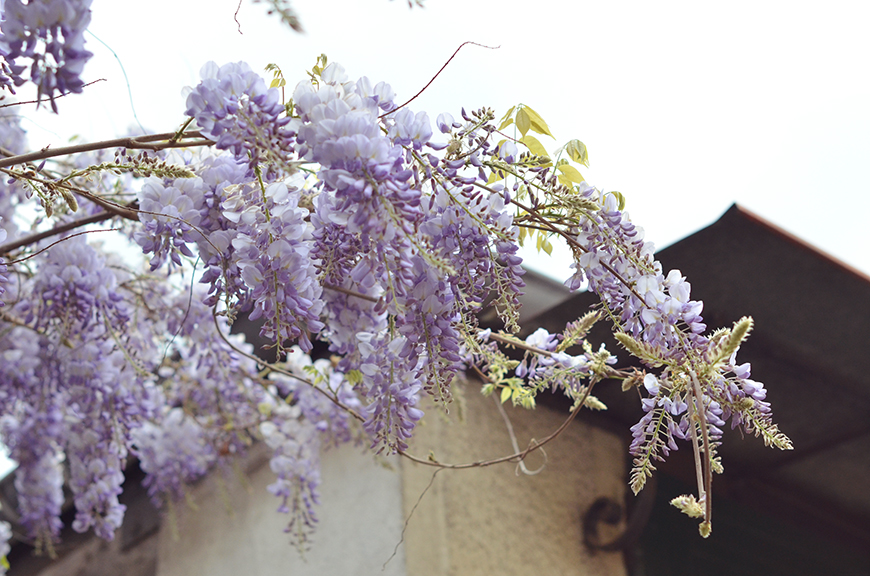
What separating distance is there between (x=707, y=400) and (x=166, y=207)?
27.6 inches

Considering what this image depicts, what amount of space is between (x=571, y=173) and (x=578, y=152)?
29 millimetres

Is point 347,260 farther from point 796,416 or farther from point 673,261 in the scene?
point 796,416

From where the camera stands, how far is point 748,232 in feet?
5.81

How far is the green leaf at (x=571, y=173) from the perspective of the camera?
0.89 m

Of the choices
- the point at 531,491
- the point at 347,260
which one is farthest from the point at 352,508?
the point at 347,260

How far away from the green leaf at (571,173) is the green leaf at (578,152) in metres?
0.01

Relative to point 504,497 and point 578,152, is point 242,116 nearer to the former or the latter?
point 578,152

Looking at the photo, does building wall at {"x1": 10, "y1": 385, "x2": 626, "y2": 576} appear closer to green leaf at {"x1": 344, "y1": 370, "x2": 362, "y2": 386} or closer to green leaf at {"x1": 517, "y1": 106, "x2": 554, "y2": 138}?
green leaf at {"x1": 344, "y1": 370, "x2": 362, "y2": 386}

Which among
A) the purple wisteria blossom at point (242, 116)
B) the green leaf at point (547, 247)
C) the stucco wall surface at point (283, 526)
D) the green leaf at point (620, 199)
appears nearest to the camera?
the purple wisteria blossom at point (242, 116)

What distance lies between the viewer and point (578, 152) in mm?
890

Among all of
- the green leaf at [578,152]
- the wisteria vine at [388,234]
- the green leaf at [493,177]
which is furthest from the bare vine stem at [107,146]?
the green leaf at [578,152]

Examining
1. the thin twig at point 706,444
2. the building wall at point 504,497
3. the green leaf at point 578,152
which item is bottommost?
A: the building wall at point 504,497

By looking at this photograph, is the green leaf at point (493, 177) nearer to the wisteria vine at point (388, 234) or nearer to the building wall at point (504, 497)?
the wisteria vine at point (388, 234)

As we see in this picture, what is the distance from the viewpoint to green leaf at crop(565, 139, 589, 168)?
2.91 feet
